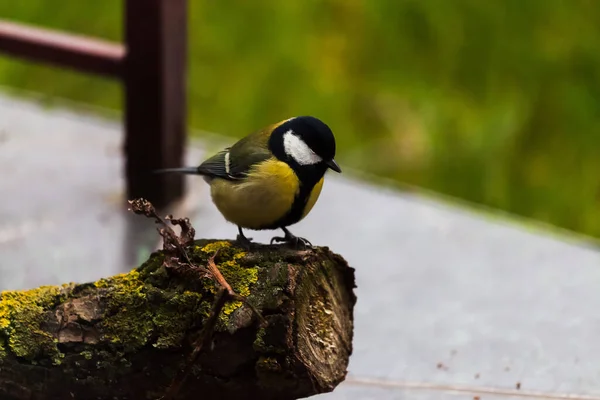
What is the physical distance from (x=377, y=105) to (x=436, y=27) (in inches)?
17.6

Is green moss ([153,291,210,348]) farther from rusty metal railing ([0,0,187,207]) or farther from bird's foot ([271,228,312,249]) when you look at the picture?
rusty metal railing ([0,0,187,207])

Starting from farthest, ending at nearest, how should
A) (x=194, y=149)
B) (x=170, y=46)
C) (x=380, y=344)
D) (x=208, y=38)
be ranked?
(x=208, y=38) < (x=194, y=149) < (x=170, y=46) < (x=380, y=344)

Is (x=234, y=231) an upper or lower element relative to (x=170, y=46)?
lower

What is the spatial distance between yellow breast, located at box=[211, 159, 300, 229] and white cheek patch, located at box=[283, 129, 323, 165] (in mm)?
21

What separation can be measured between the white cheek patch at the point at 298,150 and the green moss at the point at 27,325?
41 cm

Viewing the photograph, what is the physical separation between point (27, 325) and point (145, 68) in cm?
116

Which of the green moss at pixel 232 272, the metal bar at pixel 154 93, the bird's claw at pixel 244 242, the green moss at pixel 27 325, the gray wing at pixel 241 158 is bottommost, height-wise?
the green moss at pixel 27 325

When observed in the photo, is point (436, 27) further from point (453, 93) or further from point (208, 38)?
point (208, 38)

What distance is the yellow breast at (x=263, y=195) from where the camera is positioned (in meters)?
1.39

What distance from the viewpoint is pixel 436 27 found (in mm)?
3502

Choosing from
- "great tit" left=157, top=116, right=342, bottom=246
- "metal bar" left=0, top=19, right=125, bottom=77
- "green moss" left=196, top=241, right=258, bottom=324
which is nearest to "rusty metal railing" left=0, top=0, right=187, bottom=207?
"metal bar" left=0, top=19, right=125, bottom=77

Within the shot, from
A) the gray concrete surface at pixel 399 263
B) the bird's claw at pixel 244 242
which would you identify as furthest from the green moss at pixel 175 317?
the gray concrete surface at pixel 399 263

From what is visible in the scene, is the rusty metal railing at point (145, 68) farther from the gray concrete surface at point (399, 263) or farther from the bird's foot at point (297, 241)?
the bird's foot at point (297, 241)

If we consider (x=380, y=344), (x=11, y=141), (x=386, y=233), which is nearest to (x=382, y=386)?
(x=380, y=344)
